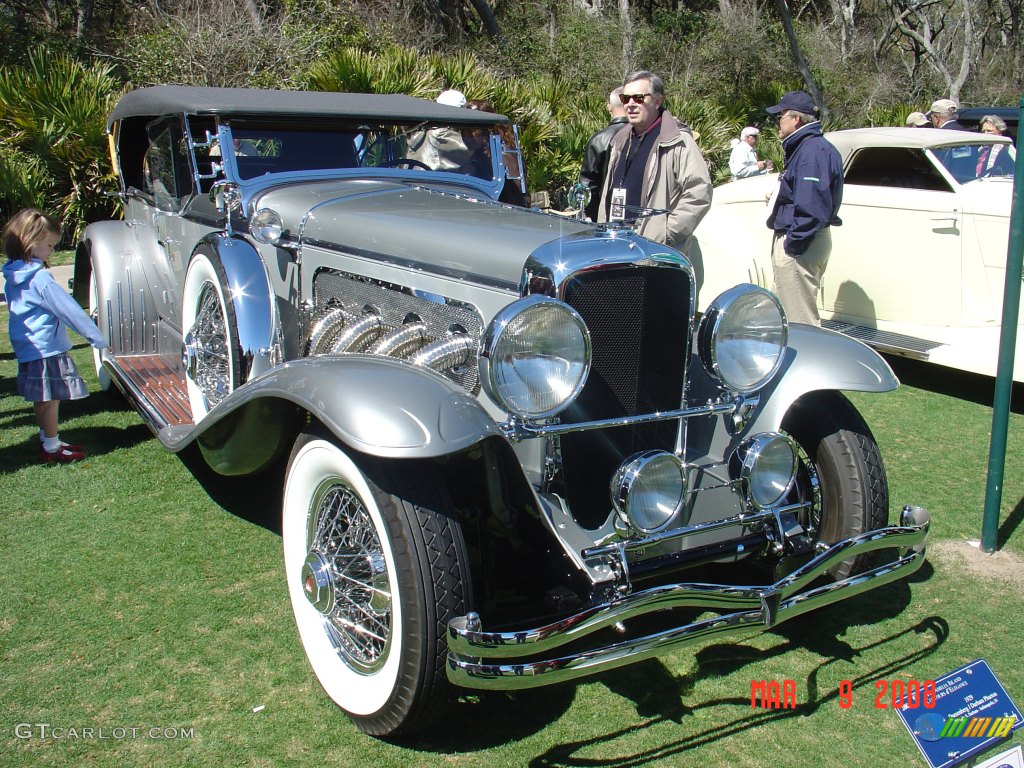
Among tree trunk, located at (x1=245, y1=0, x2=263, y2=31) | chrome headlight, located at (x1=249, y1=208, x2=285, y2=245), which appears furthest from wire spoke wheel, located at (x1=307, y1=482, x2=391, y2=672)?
tree trunk, located at (x1=245, y1=0, x2=263, y2=31)

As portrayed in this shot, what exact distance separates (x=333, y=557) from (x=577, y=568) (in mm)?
703

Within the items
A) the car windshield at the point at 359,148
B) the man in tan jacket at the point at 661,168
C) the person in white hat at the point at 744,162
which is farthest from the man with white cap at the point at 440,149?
the person in white hat at the point at 744,162

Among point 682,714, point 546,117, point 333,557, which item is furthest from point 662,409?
point 546,117

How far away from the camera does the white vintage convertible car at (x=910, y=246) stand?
5457mm

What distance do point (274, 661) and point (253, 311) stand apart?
132cm

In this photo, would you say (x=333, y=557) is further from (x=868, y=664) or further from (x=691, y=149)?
(x=691, y=149)

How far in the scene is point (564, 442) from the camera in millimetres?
2480

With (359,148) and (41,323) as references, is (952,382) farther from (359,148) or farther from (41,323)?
(41,323)

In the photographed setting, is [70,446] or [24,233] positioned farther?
[70,446]

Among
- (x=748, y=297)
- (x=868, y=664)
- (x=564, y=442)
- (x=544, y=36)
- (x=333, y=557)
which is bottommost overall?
(x=868, y=664)

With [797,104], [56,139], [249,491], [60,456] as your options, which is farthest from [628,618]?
[56,139]

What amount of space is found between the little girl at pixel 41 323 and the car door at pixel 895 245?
188 inches

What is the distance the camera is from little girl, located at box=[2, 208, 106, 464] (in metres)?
3.95

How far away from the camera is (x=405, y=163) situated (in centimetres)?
415
